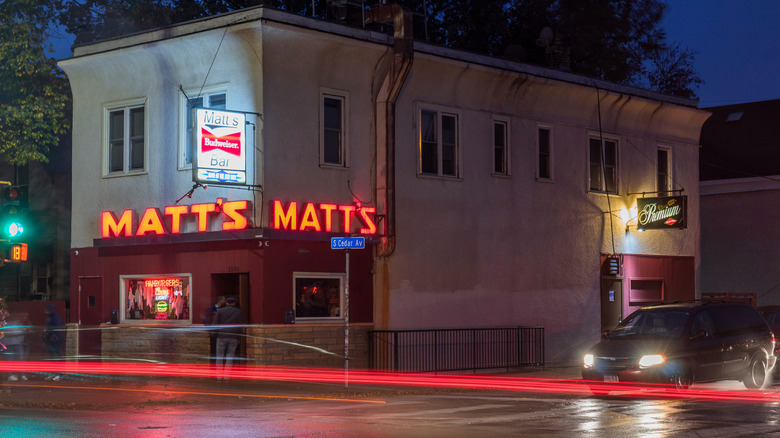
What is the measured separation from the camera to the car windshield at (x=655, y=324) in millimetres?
20094

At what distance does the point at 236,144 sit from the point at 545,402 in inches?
348

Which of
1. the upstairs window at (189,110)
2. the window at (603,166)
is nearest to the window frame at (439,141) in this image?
the upstairs window at (189,110)

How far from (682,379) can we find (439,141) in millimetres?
9966

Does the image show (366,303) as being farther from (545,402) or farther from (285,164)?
(545,402)

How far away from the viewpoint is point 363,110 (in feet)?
82.8

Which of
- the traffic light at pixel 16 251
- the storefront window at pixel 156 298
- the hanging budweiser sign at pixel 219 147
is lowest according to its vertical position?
the storefront window at pixel 156 298

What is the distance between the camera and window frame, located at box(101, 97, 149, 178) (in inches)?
998

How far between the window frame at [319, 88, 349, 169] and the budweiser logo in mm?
2248

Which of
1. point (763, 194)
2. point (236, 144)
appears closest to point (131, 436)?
point (236, 144)

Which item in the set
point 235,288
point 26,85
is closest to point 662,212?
point 235,288

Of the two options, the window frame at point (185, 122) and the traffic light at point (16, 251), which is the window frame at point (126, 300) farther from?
the traffic light at point (16, 251)

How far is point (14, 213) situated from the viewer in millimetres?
21469

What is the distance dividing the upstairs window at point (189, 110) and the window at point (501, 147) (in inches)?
320

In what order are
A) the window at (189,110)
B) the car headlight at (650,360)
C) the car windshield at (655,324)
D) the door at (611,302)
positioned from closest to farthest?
1. the car headlight at (650,360)
2. the car windshield at (655,324)
3. the window at (189,110)
4. the door at (611,302)
